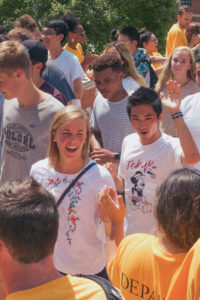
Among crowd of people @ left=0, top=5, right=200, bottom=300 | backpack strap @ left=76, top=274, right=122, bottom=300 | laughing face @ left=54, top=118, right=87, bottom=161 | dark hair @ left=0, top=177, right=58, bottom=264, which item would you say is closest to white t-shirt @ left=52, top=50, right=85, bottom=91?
crowd of people @ left=0, top=5, right=200, bottom=300

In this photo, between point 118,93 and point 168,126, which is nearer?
point 118,93

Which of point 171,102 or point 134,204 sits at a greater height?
point 171,102

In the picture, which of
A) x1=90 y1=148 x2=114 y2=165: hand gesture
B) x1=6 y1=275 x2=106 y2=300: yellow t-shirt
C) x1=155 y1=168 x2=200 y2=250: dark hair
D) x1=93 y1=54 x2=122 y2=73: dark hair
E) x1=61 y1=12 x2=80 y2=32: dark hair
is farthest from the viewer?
x1=61 y1=12 x2=80 y2=32: dark hair

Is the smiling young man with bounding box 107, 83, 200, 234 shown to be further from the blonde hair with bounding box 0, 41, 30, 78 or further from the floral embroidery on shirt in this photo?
the blonde hair with bounding box 0, 41, 30, 78

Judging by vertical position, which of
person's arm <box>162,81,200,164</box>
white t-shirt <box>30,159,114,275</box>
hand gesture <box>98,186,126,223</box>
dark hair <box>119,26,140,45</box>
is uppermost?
dark hair <box>119,26,140,45</box>

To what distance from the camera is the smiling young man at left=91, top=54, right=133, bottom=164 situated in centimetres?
475

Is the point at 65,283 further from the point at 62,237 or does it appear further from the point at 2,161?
the point at 2,161

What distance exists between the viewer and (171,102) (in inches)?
163

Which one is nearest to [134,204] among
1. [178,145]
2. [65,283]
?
[178,145]

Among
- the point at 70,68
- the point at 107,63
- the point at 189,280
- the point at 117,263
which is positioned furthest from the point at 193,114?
the point at 70,68

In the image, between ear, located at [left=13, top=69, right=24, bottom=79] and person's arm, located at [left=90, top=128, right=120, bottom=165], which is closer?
ear, located at [left=13, top=69, right=24, bottom=79]

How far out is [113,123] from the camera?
476 cm

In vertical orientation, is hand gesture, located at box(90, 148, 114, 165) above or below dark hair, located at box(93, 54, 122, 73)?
below

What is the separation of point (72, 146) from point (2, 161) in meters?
0.87
